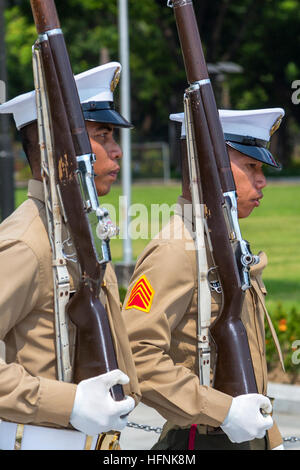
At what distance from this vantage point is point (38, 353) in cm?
294

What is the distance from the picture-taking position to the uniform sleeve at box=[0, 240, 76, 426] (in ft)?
9.19

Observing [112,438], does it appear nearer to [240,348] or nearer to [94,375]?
[94,375]

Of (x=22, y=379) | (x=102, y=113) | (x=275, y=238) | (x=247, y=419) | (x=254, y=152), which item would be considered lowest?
(x=275, y=238)

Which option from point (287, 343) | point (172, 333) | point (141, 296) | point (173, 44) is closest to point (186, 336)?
point (172, 333)

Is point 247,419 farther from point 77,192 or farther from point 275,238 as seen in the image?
point 275,238

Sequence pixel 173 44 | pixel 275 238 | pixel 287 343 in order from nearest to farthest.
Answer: pixel 287 343 → pixel 275 238 → pixel 173 44

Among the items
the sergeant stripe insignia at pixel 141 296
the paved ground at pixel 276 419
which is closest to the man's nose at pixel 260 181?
the sergeant stripe insignia at pixel 141 296

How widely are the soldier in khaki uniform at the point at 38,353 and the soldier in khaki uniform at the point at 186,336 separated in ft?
0.63

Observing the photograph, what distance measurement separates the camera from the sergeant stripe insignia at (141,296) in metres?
3.28

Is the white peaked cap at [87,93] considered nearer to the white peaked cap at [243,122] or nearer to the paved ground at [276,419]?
the white peaked cap at [243,122]

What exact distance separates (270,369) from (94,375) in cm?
518

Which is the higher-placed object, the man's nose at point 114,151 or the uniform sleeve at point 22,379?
the man's nose at point 114,151

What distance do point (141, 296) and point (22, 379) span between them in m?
0.63

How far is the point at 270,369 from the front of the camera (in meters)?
7.91
